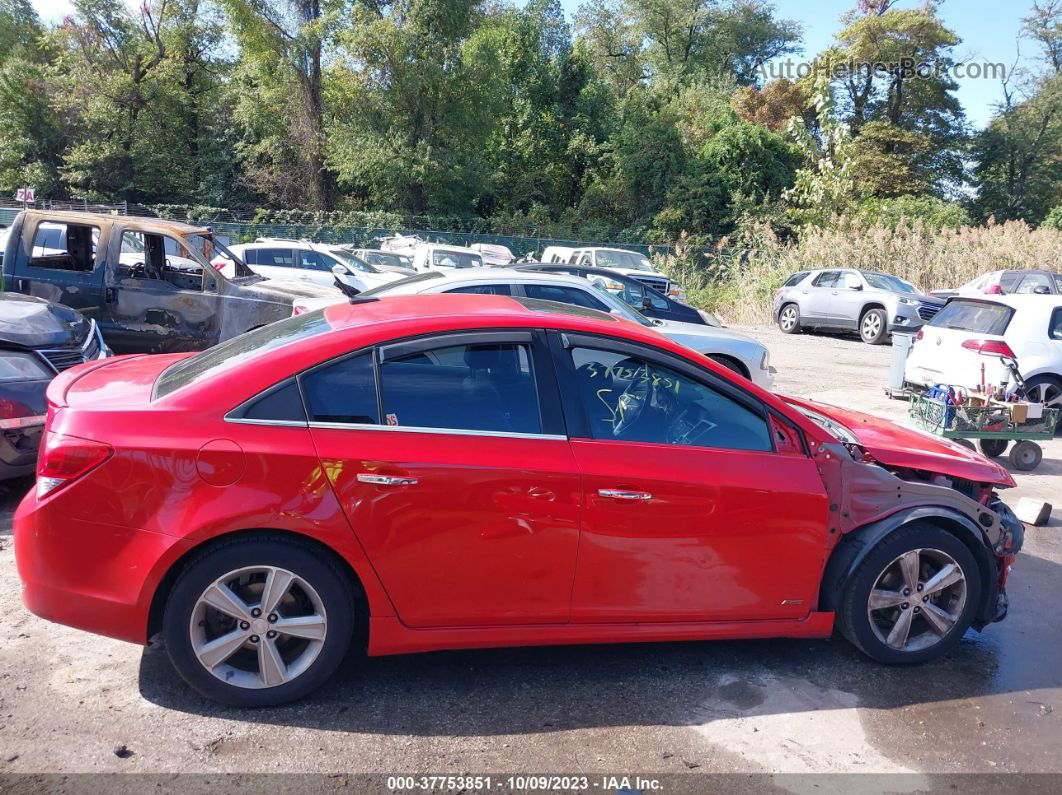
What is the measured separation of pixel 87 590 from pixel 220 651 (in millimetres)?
587

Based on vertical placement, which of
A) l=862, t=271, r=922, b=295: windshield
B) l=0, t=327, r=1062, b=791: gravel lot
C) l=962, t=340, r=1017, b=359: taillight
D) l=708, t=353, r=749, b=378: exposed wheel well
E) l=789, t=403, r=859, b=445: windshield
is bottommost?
l=0, t=327, r=1062, b=791: gravel lot

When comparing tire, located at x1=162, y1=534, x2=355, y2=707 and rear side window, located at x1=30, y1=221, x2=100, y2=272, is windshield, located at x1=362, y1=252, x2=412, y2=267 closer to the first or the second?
rear side window, located at x1=30, y1=221, x2=100, y2=272

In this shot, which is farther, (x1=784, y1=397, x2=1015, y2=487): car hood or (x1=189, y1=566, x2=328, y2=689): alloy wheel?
(x1=784, y1=397, x2=1015, y2=487): car hood

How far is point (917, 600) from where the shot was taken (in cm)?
412

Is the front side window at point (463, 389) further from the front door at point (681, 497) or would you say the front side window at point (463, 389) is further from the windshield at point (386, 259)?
the windshield at point (386, 259)

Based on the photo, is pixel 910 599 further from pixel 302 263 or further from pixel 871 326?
pixel 871 326

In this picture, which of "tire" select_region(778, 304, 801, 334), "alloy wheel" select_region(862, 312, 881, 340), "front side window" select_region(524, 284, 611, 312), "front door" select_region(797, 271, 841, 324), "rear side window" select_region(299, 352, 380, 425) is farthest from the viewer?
"tire" select_region(778, 304, 801, 334)

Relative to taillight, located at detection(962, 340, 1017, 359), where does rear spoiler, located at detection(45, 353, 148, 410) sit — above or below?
above

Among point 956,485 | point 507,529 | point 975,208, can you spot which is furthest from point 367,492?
point 975,208

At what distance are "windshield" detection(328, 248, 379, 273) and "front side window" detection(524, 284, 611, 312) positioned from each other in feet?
33.3

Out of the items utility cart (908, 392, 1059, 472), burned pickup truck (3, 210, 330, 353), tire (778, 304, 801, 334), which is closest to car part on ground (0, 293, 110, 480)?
burned pickup truck (3, 210, 330, 353)

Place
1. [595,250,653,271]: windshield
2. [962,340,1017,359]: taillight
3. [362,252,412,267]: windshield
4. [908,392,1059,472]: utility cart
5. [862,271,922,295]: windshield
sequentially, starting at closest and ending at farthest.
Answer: [908,392,1059,472]: utility cart → [962,340,1017,359]: taillight → [862,271,922,295]: windshield → [595,250,653,271]: windshield → [362,252,412,267]: windshield

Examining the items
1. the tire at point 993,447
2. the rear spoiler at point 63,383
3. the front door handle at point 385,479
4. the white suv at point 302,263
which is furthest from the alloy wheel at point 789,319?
the front door handle at point 385,479

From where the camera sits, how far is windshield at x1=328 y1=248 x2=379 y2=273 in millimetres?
18438
